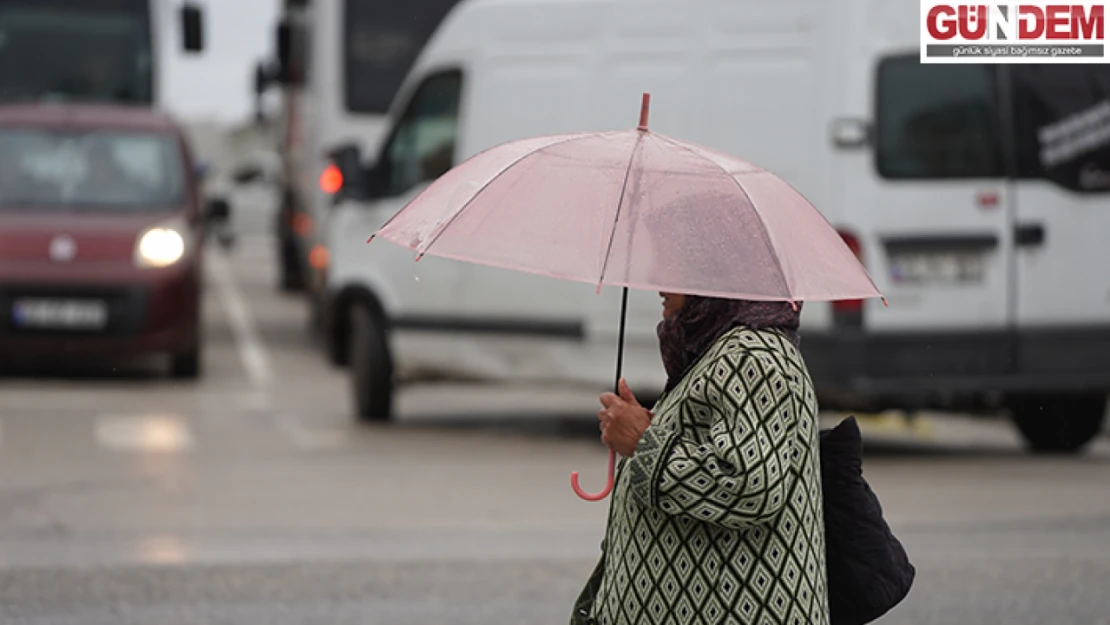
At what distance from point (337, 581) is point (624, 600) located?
3.79 metres

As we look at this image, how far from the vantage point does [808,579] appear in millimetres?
3465

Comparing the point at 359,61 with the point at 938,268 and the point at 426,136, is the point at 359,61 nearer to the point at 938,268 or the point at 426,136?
the point at 426,136

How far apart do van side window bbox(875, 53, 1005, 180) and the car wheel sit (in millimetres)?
6395

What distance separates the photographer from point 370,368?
12320 mm

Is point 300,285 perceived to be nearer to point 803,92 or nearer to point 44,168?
point 44,168

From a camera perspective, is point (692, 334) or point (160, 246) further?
point (160, 246)

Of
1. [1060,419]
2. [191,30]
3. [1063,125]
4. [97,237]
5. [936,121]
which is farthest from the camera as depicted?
[191,30]

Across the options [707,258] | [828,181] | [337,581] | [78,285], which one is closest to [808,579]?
[707,258]

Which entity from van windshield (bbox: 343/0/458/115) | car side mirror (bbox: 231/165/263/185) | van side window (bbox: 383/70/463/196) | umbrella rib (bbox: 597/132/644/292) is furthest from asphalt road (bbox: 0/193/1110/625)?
car side mirror (bbox: 231/165/263/185)

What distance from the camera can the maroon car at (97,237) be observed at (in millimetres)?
14234

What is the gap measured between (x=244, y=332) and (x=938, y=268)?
11.8 metres

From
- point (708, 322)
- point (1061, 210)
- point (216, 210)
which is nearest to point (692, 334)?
point (708, 322)

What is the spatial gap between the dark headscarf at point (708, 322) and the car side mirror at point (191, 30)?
17.3 metres

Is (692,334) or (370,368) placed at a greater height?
A: (692,334)
